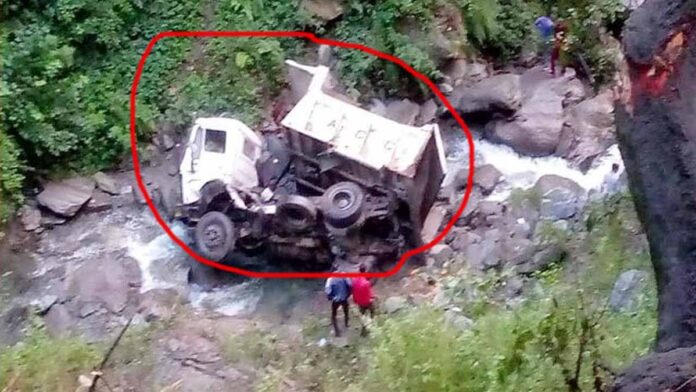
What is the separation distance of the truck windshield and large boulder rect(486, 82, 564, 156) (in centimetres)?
362

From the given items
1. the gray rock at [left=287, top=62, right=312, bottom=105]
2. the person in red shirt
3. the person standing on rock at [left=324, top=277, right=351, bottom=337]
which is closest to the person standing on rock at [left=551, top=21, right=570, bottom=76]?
the gray rock at [left=287, top=62, right=312, bottom=105]

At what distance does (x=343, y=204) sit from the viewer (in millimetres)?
9984

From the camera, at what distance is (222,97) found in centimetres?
1217

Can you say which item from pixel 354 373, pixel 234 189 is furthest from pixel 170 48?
pixel 354 373

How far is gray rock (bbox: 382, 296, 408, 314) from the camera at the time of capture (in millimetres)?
9609

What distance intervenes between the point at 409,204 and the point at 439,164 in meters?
0.70

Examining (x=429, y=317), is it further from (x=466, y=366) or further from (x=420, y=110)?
(x=420, y=110)

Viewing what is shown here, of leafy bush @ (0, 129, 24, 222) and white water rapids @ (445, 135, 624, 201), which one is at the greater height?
white water rapids @ (445, 135, 624, 201)

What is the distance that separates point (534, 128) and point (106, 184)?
543 centimetres

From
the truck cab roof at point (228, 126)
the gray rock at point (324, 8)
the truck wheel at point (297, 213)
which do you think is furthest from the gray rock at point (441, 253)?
the gray rock at point (324, 8)

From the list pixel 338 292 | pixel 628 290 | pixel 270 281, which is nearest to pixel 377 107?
pixel 270 281

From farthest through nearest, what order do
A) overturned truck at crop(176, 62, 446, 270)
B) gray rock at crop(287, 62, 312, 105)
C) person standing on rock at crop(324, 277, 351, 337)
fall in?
gray rock at crop(287, 62, 312, 105) < overturned truck at crop(176, 62, 446, 270) < person standing on rock at crop(324, 277, 351, 337)

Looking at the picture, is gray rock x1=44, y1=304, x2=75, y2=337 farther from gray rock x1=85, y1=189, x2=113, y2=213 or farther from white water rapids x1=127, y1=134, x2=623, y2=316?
gray rock x1=85, y1=189, x2=113, y2=213

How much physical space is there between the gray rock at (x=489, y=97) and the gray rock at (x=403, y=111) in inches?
22.5
